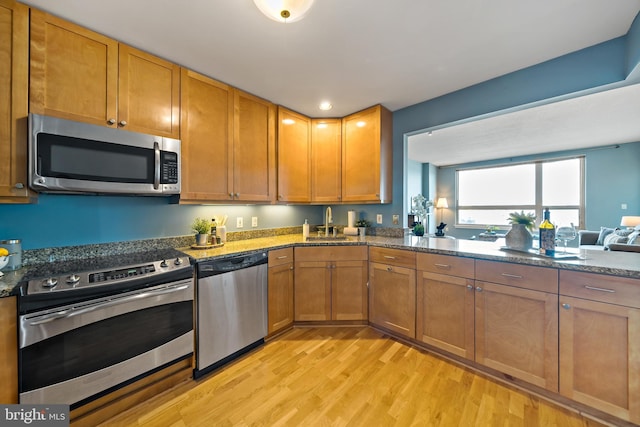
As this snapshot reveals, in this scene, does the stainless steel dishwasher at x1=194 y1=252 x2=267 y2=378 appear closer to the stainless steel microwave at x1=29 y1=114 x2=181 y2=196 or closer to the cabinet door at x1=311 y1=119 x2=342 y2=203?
the stainless steel microwave at x1=29 y1=114 x2=181 y2=196

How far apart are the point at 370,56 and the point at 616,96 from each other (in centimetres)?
322

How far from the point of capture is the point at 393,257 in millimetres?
2332

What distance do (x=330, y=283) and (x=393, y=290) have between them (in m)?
0.62

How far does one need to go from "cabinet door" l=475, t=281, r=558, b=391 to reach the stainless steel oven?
6.96 ft

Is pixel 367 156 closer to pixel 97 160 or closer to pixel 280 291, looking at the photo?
pixel 280 291

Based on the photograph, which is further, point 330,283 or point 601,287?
point 330,283

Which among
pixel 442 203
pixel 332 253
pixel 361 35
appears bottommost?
pixel 332 253

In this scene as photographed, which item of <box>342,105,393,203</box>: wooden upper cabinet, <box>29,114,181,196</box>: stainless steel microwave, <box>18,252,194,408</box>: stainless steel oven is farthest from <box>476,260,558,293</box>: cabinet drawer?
<box>29,114,181,196</box>: stainless steel microwave

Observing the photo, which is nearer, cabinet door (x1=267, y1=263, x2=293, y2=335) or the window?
cabinet door (x1=267, y1=263, x2=293, y2=335)

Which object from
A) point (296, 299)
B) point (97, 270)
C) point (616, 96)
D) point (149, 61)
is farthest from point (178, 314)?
point (616, 96)

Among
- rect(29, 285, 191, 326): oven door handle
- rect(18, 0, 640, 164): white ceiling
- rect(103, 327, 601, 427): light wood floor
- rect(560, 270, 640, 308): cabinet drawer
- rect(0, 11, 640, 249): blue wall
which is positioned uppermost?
rect(18, 0, 640, 164): white ceiling

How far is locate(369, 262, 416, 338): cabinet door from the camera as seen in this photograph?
2.22 meters

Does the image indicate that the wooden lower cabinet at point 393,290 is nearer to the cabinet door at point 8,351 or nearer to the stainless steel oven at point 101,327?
the stainless steel oven at point 101,327

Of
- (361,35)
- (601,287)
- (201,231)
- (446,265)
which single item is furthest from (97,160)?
(601,287)
